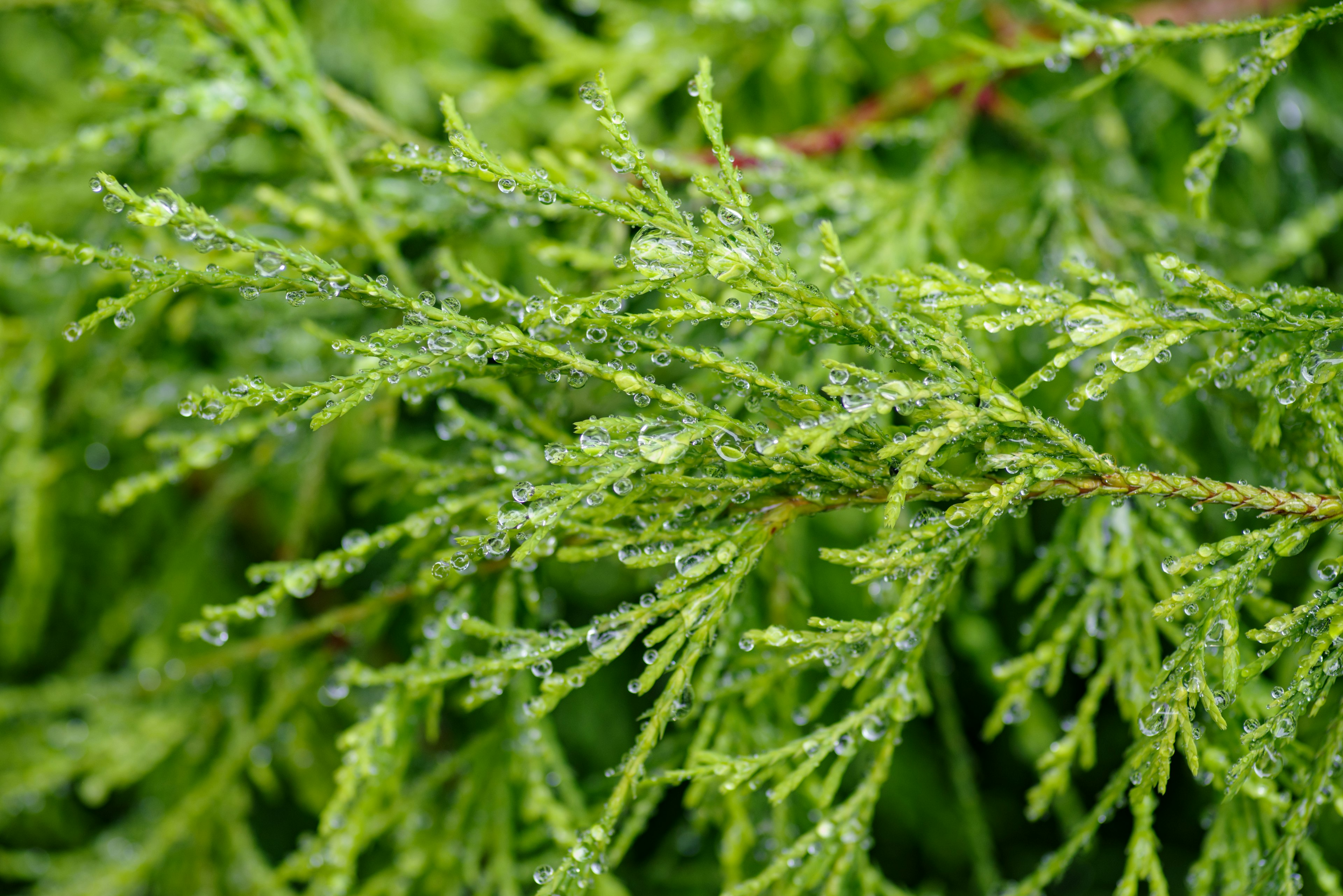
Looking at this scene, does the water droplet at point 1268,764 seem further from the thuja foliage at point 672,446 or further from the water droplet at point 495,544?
the water droplet at point 495,544

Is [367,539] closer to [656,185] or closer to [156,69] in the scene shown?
[656,185]

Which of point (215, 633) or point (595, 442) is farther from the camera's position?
point (215, 633)

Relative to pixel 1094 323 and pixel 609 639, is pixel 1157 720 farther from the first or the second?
pixel 609 639

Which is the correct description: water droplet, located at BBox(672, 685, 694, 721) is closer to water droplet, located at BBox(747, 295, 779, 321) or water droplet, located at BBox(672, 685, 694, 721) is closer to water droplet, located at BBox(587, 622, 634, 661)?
water droplet, located at BBox(587, 622, 634, 661)

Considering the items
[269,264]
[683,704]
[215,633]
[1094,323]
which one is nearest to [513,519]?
[683,704]

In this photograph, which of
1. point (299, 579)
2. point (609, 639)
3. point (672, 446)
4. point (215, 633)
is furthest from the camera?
point (215, 633)

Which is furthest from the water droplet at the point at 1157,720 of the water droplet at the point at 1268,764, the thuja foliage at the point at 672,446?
the water droplet at the point at 1268,764

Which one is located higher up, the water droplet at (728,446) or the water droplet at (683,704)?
the water droplet at (728,446)

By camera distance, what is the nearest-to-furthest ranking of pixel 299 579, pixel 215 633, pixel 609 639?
pixel 609 639
pixel 299 579
pixel 215 633

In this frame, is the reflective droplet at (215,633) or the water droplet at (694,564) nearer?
the water droplet at (694,564)
